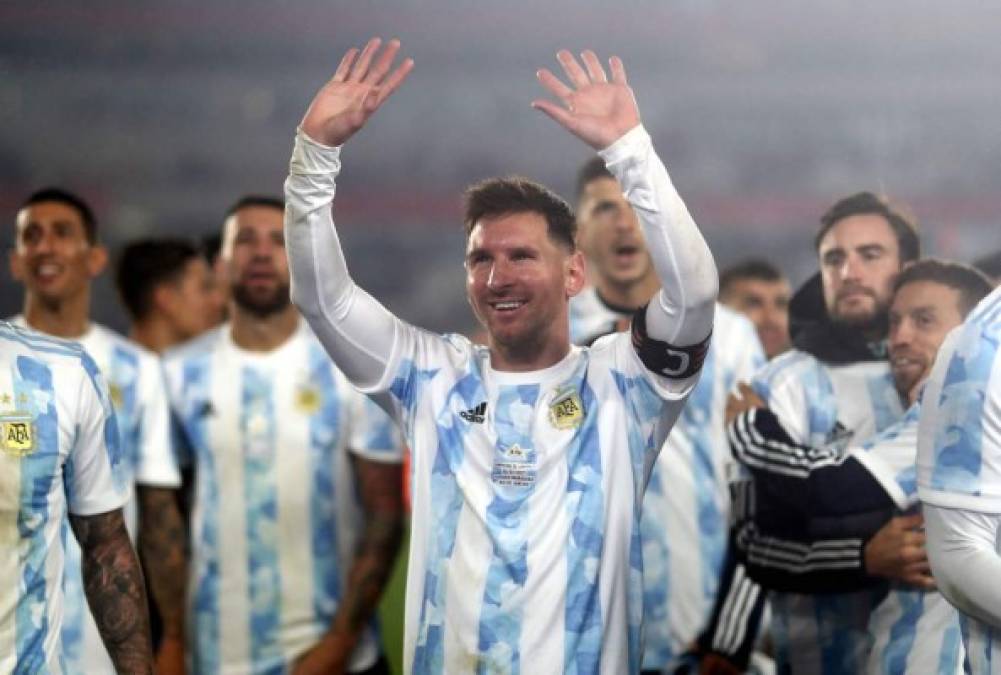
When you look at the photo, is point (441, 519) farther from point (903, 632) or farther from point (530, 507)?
point (903, 632)

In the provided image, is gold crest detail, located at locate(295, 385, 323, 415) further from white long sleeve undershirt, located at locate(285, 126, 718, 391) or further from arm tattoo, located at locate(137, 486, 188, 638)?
white long sleeve undershirt, located at locate(285, 126, 718, 391)

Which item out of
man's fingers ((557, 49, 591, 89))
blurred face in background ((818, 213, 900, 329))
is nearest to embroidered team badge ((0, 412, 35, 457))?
man's fingers ((557, 49, 591, 89))

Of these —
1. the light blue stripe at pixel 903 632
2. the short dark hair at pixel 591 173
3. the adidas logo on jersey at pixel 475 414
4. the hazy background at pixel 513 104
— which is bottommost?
the light blue stripe at pixel 903 632

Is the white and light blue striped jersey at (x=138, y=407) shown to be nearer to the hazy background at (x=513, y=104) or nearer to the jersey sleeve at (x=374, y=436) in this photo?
the jersey sleeve at (x=374, y=436)

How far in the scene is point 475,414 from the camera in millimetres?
2379

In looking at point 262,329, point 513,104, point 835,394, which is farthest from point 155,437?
point 513,104

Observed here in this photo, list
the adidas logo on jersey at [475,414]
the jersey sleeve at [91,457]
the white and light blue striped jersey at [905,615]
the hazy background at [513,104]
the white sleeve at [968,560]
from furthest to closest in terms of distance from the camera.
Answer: the hazy background at [513,104] → the white and light blue striped jersey at [905,615] → the adidas logo on jersey at [475,414] → the jersey sleeve at [91,457] → the white sleeve at [968,560]

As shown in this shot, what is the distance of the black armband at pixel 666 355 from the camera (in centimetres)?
228

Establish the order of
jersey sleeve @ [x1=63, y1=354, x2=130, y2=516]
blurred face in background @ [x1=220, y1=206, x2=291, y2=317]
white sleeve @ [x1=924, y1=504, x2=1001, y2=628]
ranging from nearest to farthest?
white sleeve @ [x1=924, y1=504, x2=1001, y2=628]
jersey sleeve @ [x1=63, y1=354, x2=130, y2=516]
blurred face in background @ [x1=220, y1=206, x2=291, y2=317]

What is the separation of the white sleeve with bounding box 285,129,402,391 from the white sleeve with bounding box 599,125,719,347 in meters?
0.45

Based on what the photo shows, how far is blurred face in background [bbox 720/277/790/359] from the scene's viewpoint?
12.3 ft

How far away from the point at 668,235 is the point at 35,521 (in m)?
1.04

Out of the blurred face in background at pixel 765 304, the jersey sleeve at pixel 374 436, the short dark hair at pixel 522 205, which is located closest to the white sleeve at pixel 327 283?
the short dark hair at pixel 522 205

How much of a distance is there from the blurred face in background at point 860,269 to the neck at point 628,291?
0.43m
